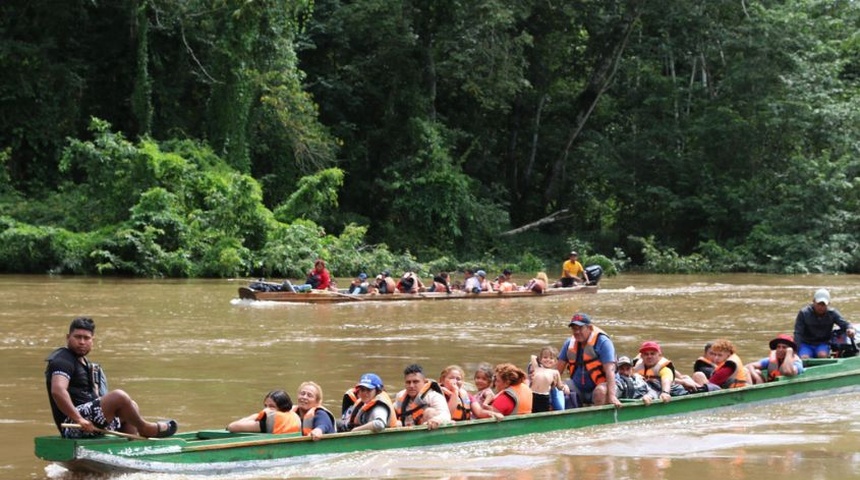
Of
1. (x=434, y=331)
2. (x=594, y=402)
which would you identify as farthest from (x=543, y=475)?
(x=434, y=331)

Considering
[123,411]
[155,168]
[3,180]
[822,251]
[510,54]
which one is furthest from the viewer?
[510,54]

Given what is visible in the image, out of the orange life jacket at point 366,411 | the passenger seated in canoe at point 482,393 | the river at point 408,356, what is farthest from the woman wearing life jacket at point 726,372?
the orange life jacket at point 366,411

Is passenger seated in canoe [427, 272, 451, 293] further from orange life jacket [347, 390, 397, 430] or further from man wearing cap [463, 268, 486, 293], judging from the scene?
orange life jacket [347, 390, 397, 430]

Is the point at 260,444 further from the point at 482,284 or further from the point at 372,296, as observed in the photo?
the point at 482,284

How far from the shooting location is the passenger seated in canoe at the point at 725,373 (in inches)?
471

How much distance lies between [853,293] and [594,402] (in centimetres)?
1796

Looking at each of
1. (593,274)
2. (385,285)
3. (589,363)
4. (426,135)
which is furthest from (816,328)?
(426,135)

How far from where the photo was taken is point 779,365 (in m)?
12.8

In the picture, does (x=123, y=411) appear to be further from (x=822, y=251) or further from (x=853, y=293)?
(x=822, y=251)

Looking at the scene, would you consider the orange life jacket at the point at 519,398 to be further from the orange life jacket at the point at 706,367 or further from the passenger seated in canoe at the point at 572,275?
the passenger seated in canoe at the point at 572,275

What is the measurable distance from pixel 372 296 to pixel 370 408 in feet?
46.7

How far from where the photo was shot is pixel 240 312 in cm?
2077

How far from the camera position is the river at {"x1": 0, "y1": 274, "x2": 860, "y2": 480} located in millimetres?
9430

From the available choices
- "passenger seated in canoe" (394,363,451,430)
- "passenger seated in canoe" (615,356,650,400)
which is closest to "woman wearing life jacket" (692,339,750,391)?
"passenger seated in canoe" (615,356,650,400)
